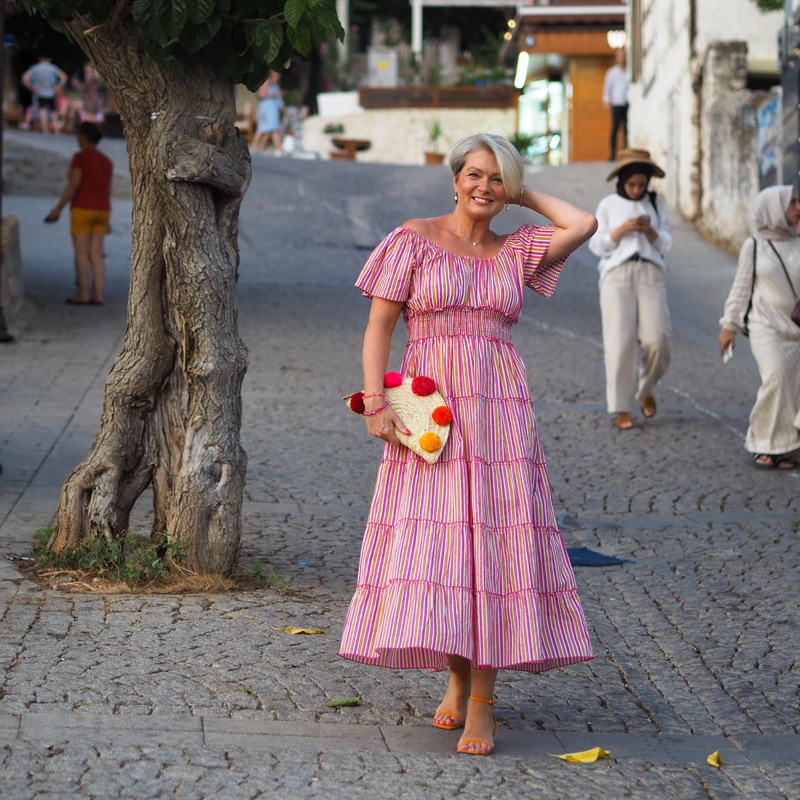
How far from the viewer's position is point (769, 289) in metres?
8.64

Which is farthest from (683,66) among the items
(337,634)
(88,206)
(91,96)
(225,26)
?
(91,96)

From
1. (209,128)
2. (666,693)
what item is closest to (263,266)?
(209,128)

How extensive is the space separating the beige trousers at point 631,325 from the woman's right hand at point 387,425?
17.9 ft

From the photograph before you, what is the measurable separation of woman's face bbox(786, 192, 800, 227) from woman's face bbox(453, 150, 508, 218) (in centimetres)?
473

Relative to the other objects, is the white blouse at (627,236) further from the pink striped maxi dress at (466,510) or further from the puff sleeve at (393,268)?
the puff sleeve at (393,268)

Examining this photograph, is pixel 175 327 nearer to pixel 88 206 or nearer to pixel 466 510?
pixel 466 510

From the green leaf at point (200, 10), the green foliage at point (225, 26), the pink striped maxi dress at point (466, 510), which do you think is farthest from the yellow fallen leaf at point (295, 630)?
the green leaf at point (200, 10)

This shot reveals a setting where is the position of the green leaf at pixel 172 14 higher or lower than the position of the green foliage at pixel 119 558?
higher

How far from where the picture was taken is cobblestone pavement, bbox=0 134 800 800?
394 centimetres

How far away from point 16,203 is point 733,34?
37.7ft

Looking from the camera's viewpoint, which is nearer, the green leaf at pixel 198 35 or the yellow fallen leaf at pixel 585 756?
the yellow fallen leaf at pixel 585 756

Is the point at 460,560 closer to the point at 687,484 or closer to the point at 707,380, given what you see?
the point at 687,484

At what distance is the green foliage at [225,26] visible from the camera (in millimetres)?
5145

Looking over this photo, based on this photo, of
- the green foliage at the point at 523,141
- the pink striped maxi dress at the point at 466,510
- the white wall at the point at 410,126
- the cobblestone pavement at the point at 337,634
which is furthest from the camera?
the white wall at the point at 410,126
